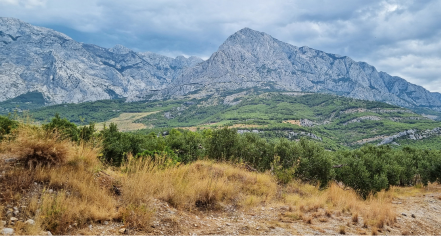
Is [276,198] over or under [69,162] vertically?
under

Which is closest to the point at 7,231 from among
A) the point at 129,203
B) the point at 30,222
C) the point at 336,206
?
the point at 30,222

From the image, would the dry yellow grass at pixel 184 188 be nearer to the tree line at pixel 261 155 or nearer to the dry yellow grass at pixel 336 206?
the dry yellow grass at pixel 336 206

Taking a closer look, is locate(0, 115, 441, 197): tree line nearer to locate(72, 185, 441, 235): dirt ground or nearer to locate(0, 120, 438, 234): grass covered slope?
locate(0, 120, 438, 234): grass covered slope

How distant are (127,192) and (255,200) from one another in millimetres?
4814

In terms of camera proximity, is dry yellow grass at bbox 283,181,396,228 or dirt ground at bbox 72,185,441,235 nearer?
dirt ground at bbox 72,185,441,235

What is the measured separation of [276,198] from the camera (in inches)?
376

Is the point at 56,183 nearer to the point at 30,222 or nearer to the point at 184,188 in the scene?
the point at 30,222

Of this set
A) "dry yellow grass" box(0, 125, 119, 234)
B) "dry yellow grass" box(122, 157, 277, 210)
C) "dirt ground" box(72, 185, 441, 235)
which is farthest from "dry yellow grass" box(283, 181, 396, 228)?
"dry yellow grass" box(0, 125, 119, 234)

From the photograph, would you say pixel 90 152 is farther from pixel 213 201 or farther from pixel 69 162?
pixel 213 201

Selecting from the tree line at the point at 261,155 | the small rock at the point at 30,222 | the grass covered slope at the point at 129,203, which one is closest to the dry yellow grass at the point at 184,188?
the grass covered slope at the point at 129,203

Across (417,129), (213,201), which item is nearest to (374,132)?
(417,129)

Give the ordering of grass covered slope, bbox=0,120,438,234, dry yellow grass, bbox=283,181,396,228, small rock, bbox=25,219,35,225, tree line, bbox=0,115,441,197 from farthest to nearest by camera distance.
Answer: tree line, bbox=0,115,441,197, dry yellow grass, bbox=283,181,396,228, grass covered slope, bbox=0,120,438,234, small rock, bbox=25,219,35,225

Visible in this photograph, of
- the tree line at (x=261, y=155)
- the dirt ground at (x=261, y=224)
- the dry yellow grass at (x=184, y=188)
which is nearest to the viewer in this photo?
the dirt ground at (x=261, y=224)

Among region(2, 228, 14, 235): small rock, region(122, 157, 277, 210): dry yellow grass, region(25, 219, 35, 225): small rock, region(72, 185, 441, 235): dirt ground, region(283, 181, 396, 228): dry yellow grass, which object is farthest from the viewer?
region(283, 181, 396, 228): dry yellow grass
